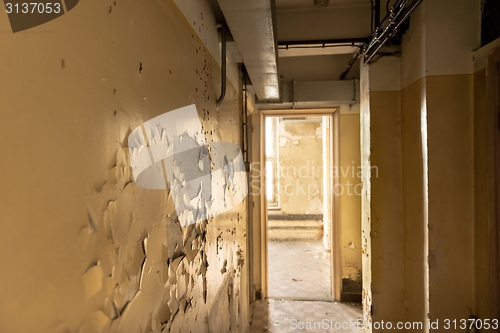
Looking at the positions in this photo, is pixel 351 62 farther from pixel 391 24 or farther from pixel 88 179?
pixel 88 179

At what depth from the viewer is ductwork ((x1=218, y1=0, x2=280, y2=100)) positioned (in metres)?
1.21

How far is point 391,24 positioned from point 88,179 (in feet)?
6.53

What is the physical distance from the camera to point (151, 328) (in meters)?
0.80

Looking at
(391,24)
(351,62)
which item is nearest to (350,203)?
(351,62)

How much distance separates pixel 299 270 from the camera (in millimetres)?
4602

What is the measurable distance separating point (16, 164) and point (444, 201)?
2.24 metres

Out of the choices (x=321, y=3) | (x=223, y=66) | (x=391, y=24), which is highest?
(x=321, y=3)

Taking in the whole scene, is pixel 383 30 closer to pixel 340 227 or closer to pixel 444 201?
pixel 444 201

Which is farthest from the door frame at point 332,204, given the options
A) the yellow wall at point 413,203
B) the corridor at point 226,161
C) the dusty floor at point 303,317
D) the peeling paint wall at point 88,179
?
the peeling paint wall at point 88,179

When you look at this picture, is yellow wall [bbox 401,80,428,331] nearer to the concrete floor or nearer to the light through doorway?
the concrete floor

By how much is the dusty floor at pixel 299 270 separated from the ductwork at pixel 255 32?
288 cm

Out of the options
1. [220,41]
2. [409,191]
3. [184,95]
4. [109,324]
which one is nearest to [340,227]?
[409,191]

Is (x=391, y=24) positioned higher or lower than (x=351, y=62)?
lower

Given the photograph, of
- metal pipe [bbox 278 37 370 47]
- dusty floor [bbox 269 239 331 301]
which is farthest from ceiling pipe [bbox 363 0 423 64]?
dusty floor [bbox 269 239 331 301]
